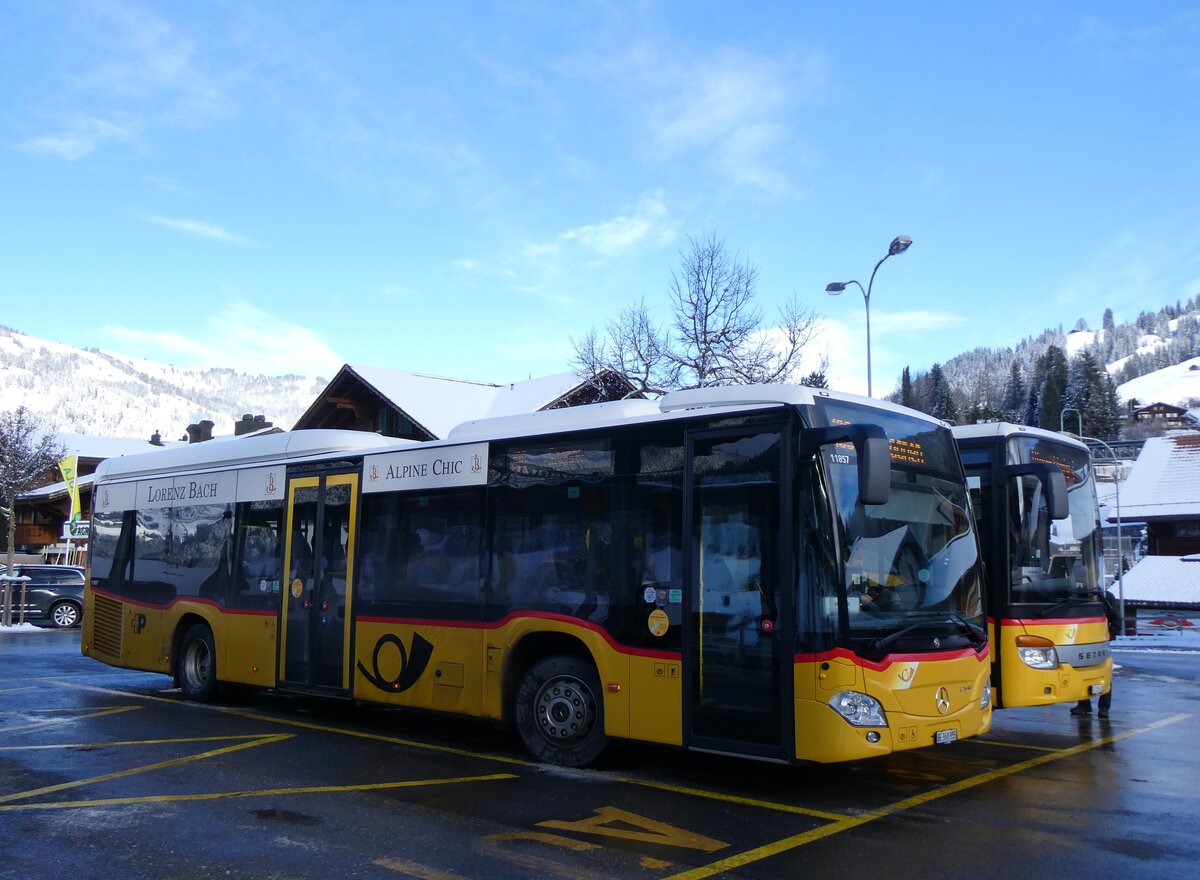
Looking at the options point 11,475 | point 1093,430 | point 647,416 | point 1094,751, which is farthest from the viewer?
point 1093,430

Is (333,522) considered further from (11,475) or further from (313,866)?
(11,475)

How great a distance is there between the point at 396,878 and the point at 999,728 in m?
8.20

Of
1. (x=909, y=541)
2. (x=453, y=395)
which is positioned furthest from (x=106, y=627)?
(x=453, y=395)

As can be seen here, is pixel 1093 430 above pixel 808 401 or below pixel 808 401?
above

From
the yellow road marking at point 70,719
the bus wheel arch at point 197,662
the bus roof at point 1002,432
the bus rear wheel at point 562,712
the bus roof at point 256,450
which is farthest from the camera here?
the bus wheel arch at point 197,662

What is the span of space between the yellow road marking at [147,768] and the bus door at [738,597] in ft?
14.8

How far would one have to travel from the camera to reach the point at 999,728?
38.3 feet

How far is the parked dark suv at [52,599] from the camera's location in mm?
27609

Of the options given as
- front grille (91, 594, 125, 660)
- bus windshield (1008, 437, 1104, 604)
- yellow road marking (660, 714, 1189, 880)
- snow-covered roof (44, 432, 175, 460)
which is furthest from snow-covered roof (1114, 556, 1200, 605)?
snow-covered roof (44, 432, 175, 460)

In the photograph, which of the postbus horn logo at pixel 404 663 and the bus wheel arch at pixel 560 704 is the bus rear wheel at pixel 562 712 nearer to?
the bus wheel arch at pixel 560 704

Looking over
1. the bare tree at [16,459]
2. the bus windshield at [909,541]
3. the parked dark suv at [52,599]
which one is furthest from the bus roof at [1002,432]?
the bare tree at [16,459]

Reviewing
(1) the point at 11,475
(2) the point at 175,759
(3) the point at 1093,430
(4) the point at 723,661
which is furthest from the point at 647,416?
(3) the point at 1093,430

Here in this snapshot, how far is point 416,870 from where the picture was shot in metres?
5.88

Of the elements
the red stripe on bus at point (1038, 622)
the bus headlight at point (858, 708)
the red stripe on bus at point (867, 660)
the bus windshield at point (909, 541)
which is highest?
the bus windshield at point (909, 541)
